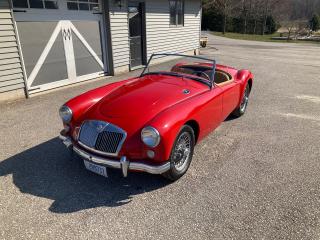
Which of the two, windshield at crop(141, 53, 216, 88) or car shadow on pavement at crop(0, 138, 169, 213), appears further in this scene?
windshield at crop(141, 53, 216, 88)

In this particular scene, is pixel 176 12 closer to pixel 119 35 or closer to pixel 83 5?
pixel 119 35

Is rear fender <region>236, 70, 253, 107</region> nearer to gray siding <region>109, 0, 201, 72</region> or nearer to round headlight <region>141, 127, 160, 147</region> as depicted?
round headlight <region>141, 127, 160, 147</region>

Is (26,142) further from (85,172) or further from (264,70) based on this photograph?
(264,70)

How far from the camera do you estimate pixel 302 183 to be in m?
3.86

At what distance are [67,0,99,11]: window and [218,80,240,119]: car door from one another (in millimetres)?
5866

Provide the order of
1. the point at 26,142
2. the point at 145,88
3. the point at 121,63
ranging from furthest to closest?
the point at 121,63 → the point at 26,142 → the point at 145,88

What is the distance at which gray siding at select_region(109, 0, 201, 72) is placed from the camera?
1020 centimetres

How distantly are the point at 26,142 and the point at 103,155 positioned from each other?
2.30 m

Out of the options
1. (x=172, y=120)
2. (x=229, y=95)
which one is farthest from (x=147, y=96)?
(x=229, y=95)

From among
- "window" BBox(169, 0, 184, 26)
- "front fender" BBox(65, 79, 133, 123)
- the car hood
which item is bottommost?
"front fender" BBox(65, 79, 133, 123)

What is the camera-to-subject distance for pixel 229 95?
5.05 meters

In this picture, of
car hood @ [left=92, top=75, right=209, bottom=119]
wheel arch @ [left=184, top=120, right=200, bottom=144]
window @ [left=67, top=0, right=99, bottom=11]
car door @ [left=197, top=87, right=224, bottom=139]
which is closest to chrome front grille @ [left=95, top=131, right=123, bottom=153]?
car hood @ [left=92, top=75, right=209, bottom=119]

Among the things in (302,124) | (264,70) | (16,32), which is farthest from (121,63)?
(302,124)

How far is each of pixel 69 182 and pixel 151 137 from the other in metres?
1.42
